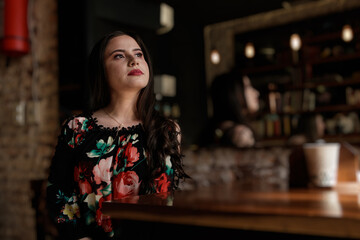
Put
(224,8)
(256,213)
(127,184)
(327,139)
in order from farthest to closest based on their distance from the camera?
(224,8)
(327,139)
(127,184)
(256,213)

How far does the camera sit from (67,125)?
1086 millimetres

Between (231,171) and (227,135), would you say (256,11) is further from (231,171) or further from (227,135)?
(231,171)

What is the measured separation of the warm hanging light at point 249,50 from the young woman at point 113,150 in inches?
77.1

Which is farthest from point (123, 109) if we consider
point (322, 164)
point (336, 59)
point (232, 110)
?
point (336, 59)

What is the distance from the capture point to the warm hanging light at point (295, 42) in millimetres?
2988

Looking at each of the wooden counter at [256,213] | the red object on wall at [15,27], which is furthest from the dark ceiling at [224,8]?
the wooden counter at [256,213]

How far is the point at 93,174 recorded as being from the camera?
3.22 ft

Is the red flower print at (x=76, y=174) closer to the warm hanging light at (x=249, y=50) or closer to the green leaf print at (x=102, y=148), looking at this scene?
the green leaf print at (x=102, y=148)

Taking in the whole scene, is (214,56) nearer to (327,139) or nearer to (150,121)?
(327,139)

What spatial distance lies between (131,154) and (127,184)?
78 mm

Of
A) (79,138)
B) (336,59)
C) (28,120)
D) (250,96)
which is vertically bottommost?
(79,138)

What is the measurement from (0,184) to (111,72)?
236cm

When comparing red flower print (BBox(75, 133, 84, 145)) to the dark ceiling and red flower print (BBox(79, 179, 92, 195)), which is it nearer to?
red flower print (BBox(79, 179, 92, 195))

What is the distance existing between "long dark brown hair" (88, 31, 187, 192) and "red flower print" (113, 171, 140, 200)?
23 mm
